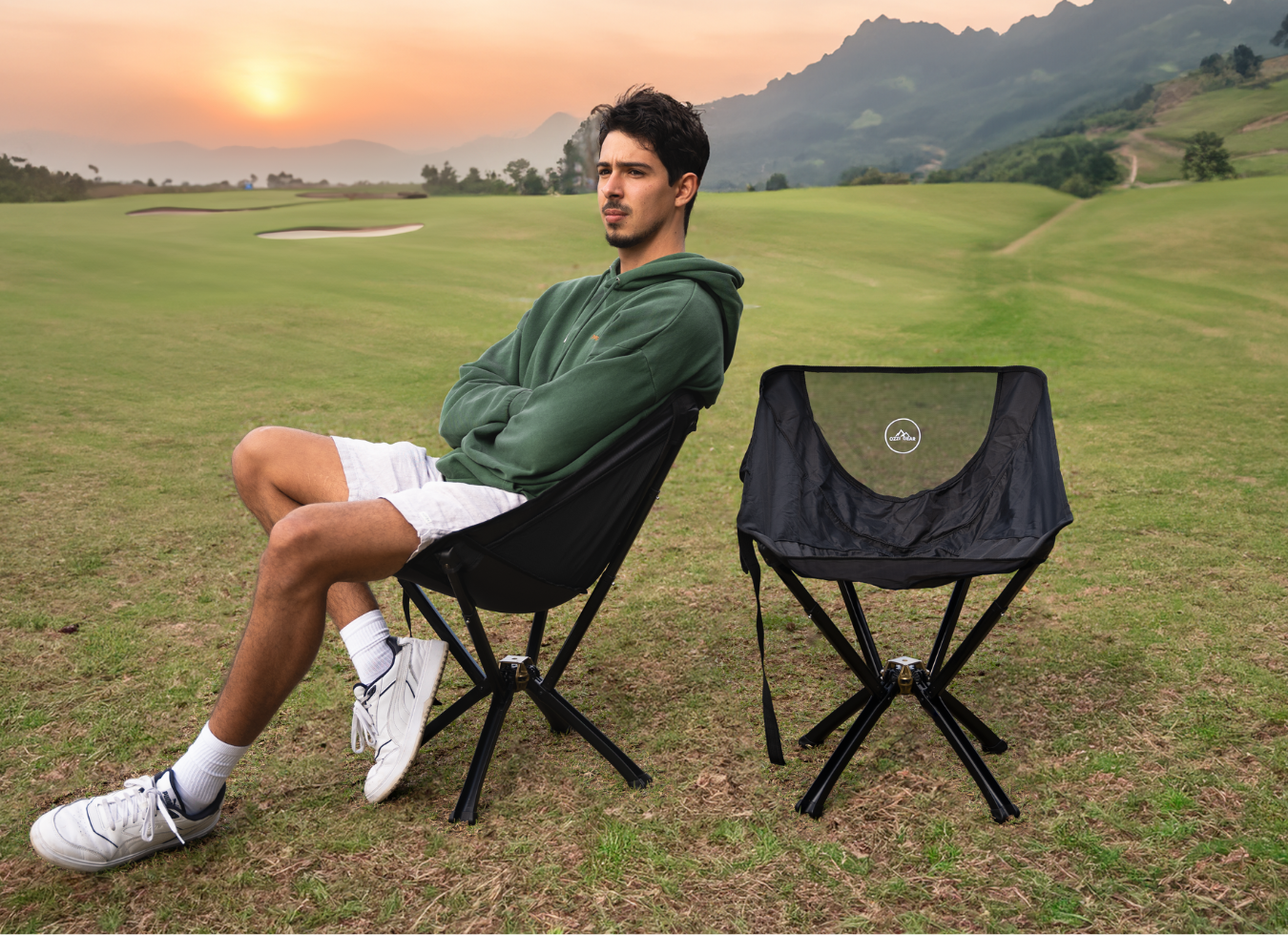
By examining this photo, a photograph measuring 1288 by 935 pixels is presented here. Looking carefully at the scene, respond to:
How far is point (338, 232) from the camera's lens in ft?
67.5

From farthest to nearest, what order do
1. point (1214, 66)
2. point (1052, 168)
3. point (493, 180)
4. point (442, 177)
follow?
point (1214, 66) → point (442, 177) → point (493, 180) → point (1052, 168)

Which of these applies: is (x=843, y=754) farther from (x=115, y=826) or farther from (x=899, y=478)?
(x=115, y=826)

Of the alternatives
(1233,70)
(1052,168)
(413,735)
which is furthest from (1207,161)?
(413,735)

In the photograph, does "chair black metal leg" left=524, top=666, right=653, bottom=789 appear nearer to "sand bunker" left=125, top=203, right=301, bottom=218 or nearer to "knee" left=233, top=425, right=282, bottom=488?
"knee" left=233, top=425, right=282, bottom=488

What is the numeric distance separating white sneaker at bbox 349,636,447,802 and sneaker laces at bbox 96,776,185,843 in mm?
404

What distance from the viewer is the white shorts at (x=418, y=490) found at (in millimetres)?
1920

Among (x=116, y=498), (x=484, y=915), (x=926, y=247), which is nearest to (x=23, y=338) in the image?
(x=116, y=498)

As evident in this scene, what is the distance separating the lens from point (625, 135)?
2.33 m

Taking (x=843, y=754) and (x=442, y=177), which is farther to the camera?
(x=442, y=177)

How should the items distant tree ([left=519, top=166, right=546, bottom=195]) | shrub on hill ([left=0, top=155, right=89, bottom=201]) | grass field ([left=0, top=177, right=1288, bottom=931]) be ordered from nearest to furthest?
grass field ([left=0, top=177, right=1288, bottom=931]) < shrub on hill ([left=0, top=155, right=89, bottom=201]) < distant tree ([left=519, top=166, right=546, bottom=195])

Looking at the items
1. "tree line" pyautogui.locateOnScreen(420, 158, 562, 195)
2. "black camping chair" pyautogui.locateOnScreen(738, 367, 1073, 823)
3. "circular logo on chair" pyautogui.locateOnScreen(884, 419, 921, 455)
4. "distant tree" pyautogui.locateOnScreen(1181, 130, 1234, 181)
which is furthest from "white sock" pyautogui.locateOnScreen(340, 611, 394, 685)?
"distant tree" pyautogui.locateOnScreen(1181, 130, 1234, 181)

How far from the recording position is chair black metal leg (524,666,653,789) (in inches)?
84.4

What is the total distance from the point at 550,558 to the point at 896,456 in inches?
44.0

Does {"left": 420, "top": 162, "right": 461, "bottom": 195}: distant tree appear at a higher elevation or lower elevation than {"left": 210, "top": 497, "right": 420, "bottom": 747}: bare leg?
higher
